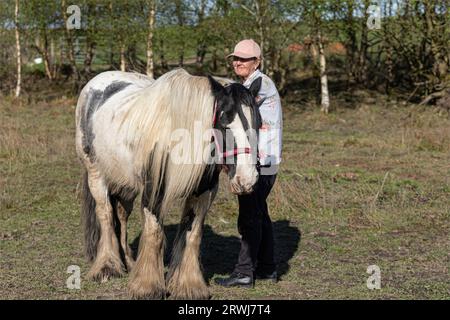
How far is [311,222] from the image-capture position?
6926mm

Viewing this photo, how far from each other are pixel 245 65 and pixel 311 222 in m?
2.84

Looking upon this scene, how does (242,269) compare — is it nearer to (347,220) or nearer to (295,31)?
(347,220)

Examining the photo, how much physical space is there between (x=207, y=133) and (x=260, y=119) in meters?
0.38

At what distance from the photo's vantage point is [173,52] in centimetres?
2100

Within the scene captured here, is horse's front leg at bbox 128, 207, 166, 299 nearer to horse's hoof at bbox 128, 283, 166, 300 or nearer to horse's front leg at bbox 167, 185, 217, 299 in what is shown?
horse's hoof at bbox 128, 283, 166, 300

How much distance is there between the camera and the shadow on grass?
5477 mm

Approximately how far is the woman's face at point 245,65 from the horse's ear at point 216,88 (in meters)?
0.41

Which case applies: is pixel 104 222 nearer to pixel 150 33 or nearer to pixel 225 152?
pixel 225 152

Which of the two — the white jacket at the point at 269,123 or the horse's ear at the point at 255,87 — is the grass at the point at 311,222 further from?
the horse's ear at the point at 255,87

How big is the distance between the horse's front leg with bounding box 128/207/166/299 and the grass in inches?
10.9

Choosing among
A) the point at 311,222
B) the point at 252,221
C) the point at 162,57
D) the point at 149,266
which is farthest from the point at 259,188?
the point at 162,57

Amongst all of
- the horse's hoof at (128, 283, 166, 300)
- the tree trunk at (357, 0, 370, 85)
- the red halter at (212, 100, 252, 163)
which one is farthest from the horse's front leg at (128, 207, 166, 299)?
the tree trunk at (357, 0, 370, 85)

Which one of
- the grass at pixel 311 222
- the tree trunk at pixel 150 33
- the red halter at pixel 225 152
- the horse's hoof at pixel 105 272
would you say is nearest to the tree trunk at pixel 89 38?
the tree trunk at pixel 150 33

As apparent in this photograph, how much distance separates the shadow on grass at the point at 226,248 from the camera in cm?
548
